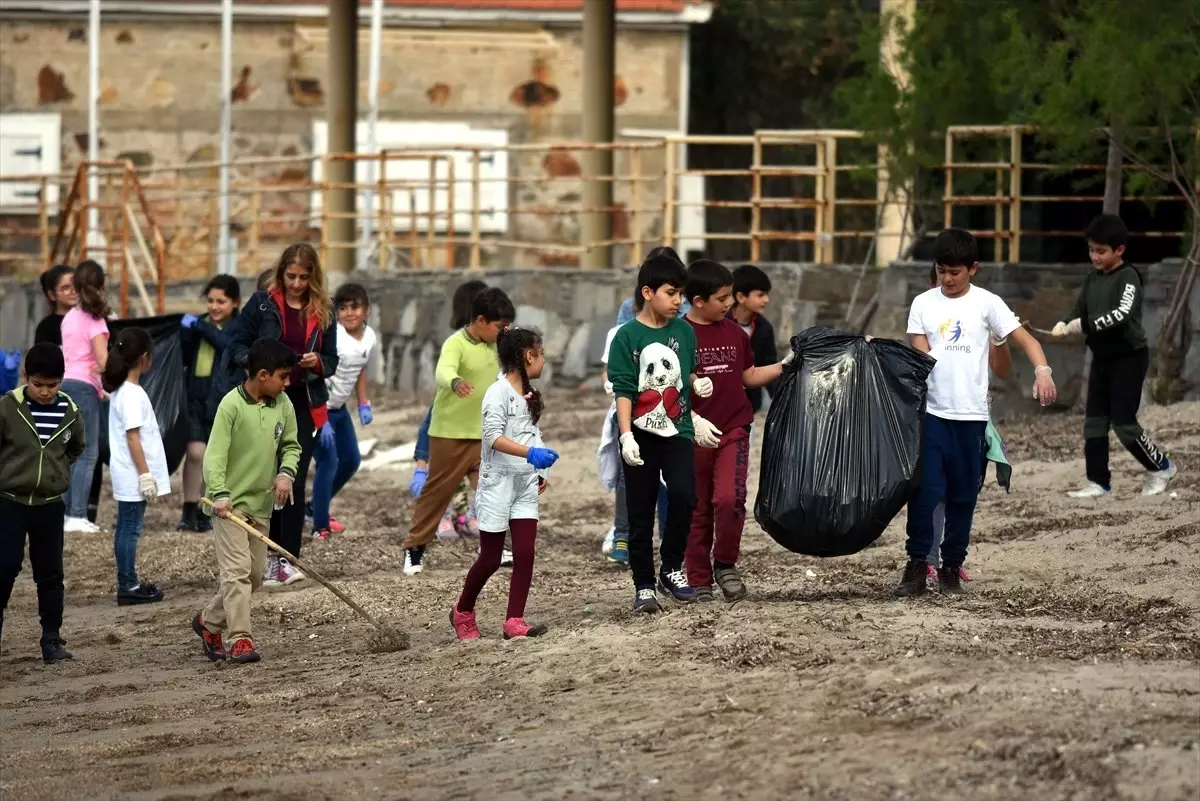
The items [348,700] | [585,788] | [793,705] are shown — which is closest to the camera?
[585,788]

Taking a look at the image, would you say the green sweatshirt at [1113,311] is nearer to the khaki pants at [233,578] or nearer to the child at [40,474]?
the khaki pants at [233,578]

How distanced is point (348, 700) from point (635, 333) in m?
1.81

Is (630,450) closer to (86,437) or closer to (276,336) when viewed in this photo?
(276,336)

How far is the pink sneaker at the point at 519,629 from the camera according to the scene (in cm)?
816

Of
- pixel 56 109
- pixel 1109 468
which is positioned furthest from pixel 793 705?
pixel 56 109

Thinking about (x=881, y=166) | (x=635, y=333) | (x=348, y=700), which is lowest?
(x=348, y=700)

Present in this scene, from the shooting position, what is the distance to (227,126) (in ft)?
80.5

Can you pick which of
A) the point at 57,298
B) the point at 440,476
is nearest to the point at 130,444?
the point at 440,476

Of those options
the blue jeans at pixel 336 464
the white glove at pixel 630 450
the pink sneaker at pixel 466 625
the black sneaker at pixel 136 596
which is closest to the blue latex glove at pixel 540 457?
the white glove at pixel 630 450

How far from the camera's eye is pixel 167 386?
12.3m

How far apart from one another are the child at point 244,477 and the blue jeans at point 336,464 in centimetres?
270

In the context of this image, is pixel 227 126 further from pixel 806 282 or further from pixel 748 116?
pixel 806 282

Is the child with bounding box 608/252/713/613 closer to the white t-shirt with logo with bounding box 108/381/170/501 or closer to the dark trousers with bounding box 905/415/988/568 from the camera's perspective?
the dark trousers with bounding box 905/415/988/568

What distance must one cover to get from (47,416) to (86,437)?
301 cm
